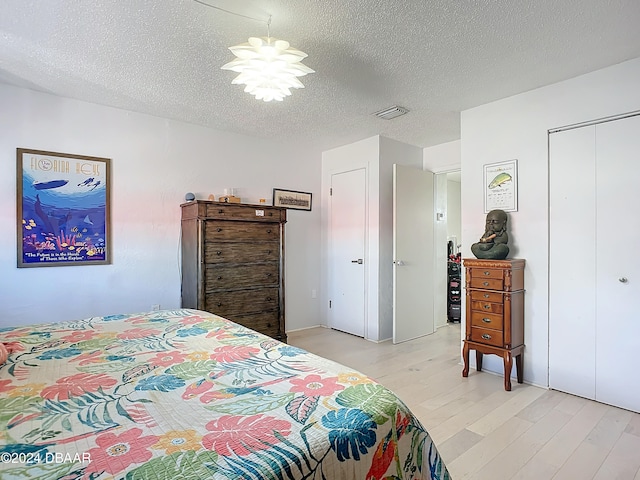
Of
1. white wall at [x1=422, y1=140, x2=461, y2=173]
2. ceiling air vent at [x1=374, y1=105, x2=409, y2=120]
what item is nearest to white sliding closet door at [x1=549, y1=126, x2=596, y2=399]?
ceiling air vent at [x1=374, y1=105, x2=409, y2=120]

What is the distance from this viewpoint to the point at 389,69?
2.56 metres

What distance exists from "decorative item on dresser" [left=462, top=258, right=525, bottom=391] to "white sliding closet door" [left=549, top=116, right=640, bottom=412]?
0.25m

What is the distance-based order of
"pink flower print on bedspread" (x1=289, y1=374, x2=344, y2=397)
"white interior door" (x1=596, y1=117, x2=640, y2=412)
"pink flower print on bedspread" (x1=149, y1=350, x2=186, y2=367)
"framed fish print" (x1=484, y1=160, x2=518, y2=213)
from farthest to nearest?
1. "framed fish print" (x1=484, y1=160, x2=518, y2=213)
2. "white interior door" (x1=596, y1=117, x2=640, y2=412)
3. "pink flower print on bedspread" (x1=149, y1=350, x2=186, y2=367)
4. "pink flower print on bedspread" (x1=289, y1=374, x2=344, y2=397)

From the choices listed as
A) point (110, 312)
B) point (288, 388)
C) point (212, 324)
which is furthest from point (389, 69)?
point (110, 312)

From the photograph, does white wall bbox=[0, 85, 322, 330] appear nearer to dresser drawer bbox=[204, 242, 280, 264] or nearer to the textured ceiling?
the textured ceiling

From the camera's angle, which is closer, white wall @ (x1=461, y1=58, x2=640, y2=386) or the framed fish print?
white wall @ (x1=461, y1=58, x2=640, y2=386)

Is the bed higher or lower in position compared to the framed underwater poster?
lower

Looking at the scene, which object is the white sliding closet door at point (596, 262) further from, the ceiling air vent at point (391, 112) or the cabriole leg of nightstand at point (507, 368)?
the ceiling air vent at point (391, 112)

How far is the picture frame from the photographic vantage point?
4426 mm

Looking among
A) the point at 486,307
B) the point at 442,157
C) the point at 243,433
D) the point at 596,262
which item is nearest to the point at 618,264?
the point at 596,262

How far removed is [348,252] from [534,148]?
7.76 ft

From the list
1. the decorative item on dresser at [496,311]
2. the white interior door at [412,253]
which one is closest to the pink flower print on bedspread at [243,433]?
the decorative item on dresser at [496,311]

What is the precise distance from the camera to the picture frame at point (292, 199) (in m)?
4.43

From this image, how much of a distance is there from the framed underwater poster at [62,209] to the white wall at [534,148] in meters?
3.49
